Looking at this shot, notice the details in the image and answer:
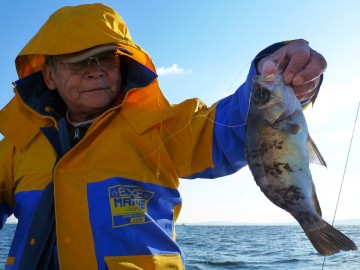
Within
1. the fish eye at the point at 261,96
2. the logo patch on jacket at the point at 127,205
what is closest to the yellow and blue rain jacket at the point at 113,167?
the logo patch on jacket at the point at 127,205

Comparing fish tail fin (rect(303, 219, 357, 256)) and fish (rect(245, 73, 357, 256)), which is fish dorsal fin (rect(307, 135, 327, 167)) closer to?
fish (rect(245, 73, 357, 256))

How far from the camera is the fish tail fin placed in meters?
2.41

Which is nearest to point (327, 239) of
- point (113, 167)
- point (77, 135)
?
point (113, 167)

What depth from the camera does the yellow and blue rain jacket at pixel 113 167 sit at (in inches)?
124

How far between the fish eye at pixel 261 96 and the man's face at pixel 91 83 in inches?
49.5

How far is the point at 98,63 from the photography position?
366cm

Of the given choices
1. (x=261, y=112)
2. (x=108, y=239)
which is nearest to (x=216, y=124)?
(x=261, y=112)

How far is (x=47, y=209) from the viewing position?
3287 mm

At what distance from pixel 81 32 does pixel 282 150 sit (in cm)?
183

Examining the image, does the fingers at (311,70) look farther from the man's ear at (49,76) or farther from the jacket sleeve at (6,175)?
the jacket sleeve at (6,175)

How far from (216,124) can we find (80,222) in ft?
3.67

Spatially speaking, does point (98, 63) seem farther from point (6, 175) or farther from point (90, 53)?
point (6, 175)

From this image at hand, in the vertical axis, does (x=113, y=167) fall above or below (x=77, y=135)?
below

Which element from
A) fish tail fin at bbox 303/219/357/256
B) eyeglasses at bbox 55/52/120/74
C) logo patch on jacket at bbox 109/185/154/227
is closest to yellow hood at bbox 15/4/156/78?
eyeglasses at bbox 55/52/120/74
